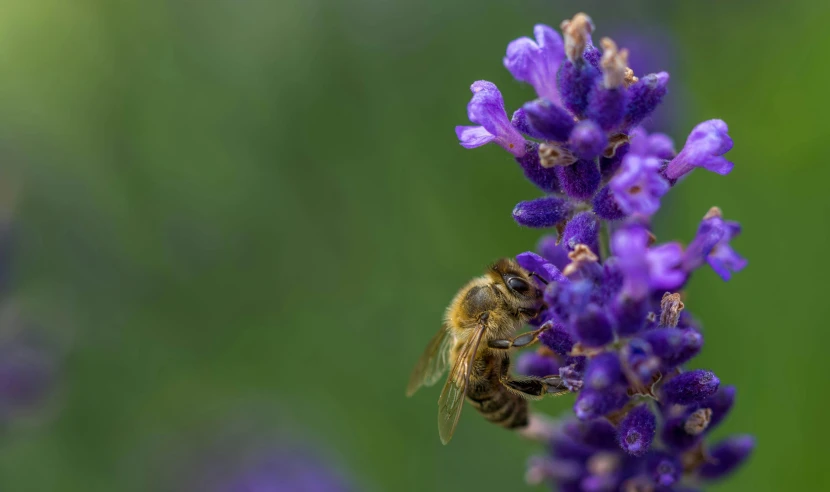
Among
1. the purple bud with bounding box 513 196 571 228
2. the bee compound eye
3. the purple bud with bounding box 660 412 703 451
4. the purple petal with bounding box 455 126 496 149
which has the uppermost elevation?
the purple petal with bounding box 455 126 496 149

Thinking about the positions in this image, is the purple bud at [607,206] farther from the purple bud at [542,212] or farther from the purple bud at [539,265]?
the purple bud at [539,265]

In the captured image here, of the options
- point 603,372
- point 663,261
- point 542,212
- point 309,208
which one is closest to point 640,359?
point 603,372

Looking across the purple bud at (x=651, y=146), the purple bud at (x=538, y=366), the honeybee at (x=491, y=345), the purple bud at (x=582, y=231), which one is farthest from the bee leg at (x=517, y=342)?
the purple bud at (x=651, y=146)

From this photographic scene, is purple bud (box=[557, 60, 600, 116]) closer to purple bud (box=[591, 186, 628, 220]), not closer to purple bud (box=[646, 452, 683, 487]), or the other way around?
purple bud (box=[591, 186, 628, 220])

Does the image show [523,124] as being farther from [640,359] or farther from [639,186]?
[640,359]

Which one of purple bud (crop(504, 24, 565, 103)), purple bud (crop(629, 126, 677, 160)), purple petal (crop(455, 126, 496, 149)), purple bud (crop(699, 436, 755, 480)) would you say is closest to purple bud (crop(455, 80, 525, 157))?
purple petal (crop(455, 126, 496, 149))

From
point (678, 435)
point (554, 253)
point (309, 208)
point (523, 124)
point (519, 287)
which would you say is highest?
point (309, 208)
